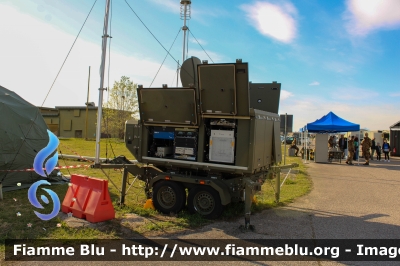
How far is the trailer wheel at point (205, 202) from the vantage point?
6744 mm

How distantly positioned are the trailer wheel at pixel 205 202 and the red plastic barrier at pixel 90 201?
169 cm

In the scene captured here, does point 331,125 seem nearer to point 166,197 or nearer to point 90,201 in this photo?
point 166,197

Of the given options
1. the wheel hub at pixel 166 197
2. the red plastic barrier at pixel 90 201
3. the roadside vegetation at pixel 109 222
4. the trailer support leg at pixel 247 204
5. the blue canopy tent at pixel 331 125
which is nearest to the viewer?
the roadside vegetation at pixel 109 222

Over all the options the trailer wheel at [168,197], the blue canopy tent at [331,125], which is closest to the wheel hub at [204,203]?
the trailer wheel at [168,197]

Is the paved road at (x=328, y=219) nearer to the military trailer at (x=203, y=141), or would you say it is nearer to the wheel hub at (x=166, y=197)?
the military trailer at (x=203, y=141)

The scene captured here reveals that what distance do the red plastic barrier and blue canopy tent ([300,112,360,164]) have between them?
666 inches

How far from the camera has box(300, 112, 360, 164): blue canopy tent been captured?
19.9m

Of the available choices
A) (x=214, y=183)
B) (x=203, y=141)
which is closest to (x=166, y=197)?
(x=214, y=183)

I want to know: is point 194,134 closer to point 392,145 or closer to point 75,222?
point 75,222

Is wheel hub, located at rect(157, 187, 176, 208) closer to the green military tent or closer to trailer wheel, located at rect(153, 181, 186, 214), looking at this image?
trailer wheel, located at rect(153, 181, 186, 214)

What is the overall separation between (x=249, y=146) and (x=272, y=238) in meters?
1.82

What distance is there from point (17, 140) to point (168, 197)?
18.7 ft

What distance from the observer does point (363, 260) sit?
15.9ft

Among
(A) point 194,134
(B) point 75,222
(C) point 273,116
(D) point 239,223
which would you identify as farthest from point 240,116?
(B) point 75,222
